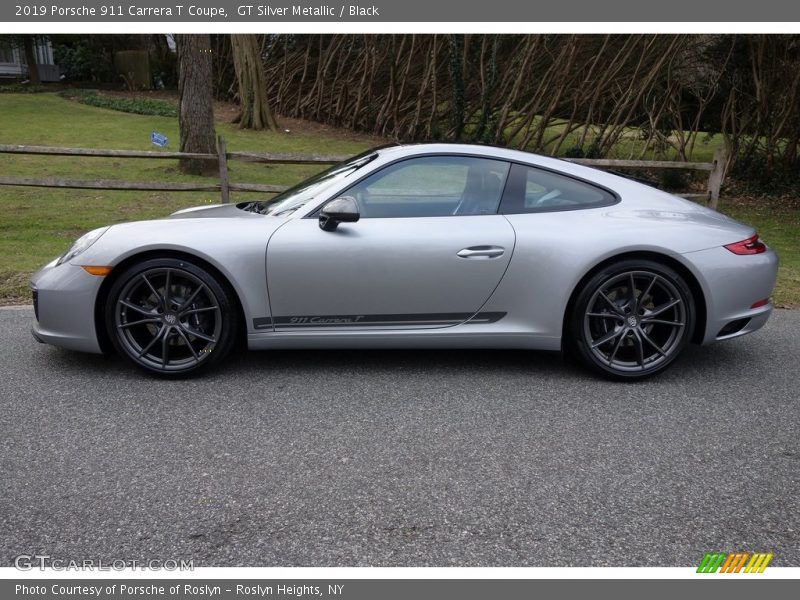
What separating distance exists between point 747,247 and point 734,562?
7.44ft

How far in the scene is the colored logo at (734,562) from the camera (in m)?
2.42

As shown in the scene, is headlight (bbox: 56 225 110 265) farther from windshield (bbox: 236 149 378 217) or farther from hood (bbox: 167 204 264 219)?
windshield (bbox: 236 149 378 217)

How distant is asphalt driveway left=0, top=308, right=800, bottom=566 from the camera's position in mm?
2508

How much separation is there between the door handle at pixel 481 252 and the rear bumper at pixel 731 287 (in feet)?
3.53

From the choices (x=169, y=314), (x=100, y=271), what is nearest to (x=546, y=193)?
(x=169, y=314)

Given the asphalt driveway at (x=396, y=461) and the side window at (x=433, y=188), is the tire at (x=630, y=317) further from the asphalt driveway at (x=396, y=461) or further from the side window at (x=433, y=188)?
the side window at (x=433, y=188)

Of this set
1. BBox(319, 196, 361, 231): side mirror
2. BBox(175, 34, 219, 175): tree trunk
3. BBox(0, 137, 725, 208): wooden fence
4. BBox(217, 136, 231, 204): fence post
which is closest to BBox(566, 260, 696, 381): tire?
BBox(319, 196, 361, 231): side mirror

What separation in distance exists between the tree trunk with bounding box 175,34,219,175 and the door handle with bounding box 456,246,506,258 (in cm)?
953

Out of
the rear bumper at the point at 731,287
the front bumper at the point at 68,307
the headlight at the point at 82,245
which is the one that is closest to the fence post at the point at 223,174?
the headlight at the point at 82,245

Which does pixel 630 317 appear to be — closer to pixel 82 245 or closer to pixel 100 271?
pixel 100 271

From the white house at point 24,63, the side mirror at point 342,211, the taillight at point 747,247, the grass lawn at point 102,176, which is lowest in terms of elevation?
the grass lawn at point 102,176

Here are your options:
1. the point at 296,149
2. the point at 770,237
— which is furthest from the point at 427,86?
the point at 770,237

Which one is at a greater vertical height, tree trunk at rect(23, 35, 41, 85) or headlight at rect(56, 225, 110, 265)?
tree trunk at rect(23, 35, 41, 85)

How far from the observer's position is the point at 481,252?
400cm
